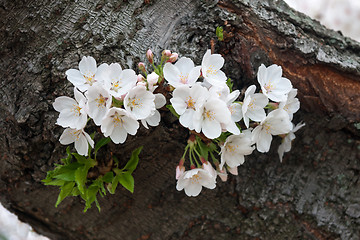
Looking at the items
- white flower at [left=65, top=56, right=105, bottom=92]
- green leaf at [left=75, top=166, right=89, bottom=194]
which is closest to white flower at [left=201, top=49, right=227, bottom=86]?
white flower at [left=65, top=56, right=105, bottom=92]

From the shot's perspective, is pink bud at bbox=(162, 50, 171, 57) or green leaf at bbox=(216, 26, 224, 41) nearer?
pink bud at bbox=(162, 50, 171, 57)

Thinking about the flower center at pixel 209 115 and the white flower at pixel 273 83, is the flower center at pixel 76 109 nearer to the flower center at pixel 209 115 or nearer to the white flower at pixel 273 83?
the flower center at pixel 209 115

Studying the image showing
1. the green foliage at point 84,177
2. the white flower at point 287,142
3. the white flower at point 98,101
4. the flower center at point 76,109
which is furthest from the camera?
the white flower at point 287,142

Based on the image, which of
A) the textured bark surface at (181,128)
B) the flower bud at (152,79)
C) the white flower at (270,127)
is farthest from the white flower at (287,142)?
the flower bud at (152,79)

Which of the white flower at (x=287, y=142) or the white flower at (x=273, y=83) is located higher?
the white flower at (x=273, y=83)

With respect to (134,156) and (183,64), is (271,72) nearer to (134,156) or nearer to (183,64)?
(183,64)

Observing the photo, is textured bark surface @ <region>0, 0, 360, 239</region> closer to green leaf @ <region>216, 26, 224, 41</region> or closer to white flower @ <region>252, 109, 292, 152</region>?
green leaf @ <region>216, 26, 224, 41</region>

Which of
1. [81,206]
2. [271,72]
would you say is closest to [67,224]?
[81,206]
